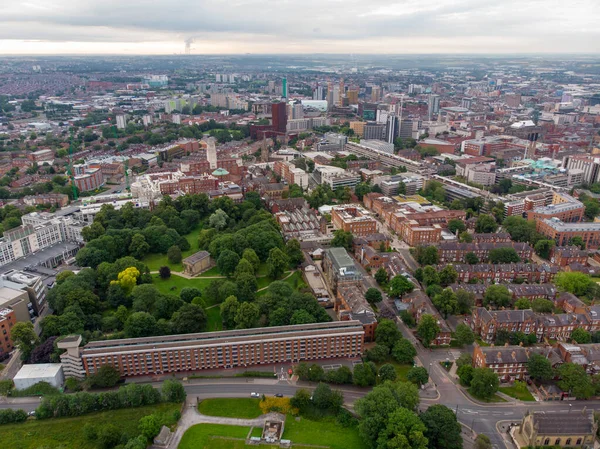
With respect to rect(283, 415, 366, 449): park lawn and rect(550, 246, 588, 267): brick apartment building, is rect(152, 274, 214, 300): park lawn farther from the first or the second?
rect(550, 246, 588, 267): brick apartment building

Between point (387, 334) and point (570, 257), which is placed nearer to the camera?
point (387, 334)

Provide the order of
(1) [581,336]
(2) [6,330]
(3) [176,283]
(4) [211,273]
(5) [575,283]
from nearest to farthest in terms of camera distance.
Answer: (1) [581,336] < (2) [6,330] < (5) [575,283] < (3) [176,283] < (4) [211,273]

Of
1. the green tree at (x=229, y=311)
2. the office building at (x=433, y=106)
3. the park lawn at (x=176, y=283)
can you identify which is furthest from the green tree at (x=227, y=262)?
the office building at (x=433, y=106)

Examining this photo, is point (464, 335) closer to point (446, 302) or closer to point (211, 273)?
point (446, 302)

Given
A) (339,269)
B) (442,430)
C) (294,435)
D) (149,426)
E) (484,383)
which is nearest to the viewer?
(442,430)

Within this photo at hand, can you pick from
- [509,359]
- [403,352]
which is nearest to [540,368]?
[509,359]

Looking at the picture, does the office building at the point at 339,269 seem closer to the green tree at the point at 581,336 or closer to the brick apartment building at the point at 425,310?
the brick apartment building at the point at 425,310
